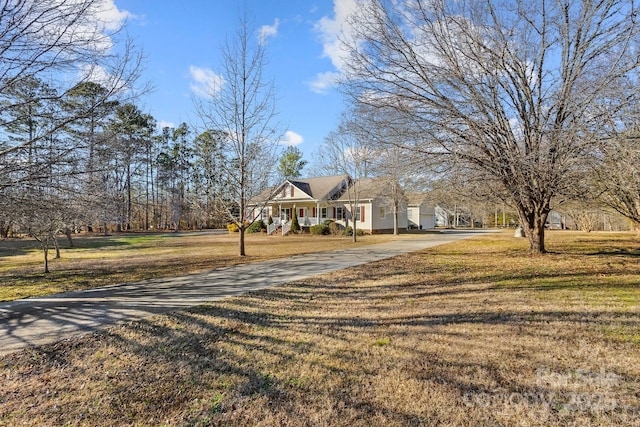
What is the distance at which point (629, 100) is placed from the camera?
716 centimetres

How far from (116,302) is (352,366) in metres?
4.88

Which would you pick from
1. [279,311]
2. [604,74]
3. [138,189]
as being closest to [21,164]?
[279,311]

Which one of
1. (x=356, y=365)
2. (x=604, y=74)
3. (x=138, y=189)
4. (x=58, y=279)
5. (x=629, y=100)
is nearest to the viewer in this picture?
(x=356, y=365)

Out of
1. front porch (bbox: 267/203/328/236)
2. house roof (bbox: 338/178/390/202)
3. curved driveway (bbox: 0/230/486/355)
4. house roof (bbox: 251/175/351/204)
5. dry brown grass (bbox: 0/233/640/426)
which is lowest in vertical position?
dry brown grass (bbox: 0/233/640/426)

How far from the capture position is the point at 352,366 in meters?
3.60

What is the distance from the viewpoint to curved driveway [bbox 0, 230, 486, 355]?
479 cm

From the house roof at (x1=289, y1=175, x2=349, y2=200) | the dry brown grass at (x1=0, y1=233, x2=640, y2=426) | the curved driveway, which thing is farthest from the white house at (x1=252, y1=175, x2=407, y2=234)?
the dry brown grass at (x1=0, y1=233, x2=640, y2=426)

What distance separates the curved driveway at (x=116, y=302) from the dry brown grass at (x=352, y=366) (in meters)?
0.56

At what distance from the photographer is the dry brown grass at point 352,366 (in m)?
2.81

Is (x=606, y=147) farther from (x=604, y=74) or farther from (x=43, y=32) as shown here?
(x=43, y=32)

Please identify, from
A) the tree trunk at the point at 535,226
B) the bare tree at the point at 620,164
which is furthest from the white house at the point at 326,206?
the bare tree at the point at 620,164

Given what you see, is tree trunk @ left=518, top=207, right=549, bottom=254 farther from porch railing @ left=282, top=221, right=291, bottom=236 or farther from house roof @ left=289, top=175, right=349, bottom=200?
porch railing @ left=282, top=221, right=291, bottom=236

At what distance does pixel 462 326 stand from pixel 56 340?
534 cm

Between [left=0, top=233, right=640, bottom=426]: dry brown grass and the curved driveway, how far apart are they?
1.83 feet
